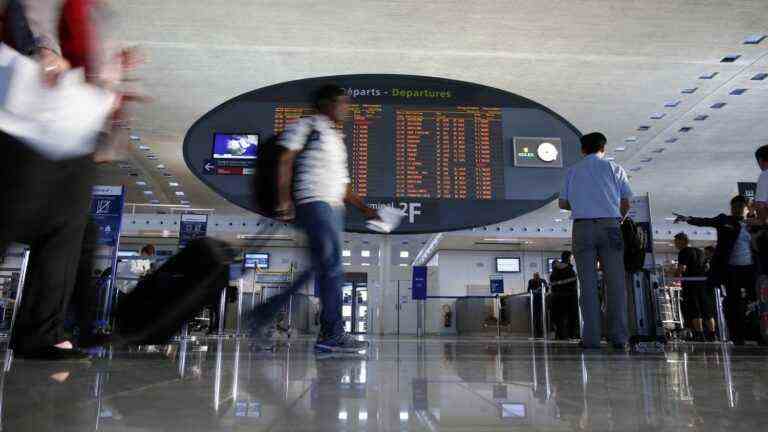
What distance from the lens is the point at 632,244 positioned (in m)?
4.18

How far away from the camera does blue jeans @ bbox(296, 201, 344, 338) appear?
111 inches

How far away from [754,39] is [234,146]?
674 cm

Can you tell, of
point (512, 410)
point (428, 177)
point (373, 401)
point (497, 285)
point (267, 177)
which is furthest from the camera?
point (497, 285)

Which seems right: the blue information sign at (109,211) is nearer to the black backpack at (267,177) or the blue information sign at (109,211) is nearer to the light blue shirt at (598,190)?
the black backpack at (267,177)

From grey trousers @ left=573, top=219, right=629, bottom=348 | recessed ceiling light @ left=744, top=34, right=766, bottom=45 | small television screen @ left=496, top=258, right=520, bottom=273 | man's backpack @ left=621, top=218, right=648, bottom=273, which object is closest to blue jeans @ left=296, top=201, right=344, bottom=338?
grey trousers @ left=573, top=219, right=629, bottom=348

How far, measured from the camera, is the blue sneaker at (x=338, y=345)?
279cm

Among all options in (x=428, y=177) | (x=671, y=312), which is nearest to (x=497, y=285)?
(x=671, y=312)

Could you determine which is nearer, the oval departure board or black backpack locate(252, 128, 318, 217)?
black backpack locate(252, 128, 318, 217)

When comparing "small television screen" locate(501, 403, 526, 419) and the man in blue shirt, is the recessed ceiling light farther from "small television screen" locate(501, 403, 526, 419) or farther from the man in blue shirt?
"small television screen" locate(501, 403, 526, 419)

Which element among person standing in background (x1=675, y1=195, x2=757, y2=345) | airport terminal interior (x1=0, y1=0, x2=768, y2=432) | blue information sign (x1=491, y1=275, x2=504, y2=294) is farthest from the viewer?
blue information sign (x1=491, y1=275, x2=504, y2=294)

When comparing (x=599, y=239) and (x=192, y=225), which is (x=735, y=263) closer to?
(x=599, y=239)

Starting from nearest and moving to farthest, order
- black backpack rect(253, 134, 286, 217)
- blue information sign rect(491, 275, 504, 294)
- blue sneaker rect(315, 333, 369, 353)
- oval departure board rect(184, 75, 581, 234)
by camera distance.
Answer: black backpack rect(253, 134, 286, 217) → blue sneaker rect(315, 333, 369, 353) → oval departure board rect(184, 75, 581, 234) → blue information sign rect(491, 275, 504, 294)

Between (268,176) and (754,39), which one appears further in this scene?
(754,39)

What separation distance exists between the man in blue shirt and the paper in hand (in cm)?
344
